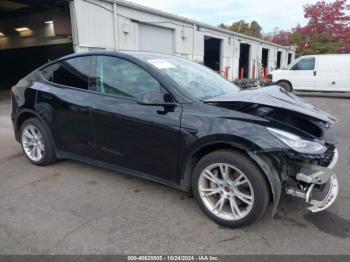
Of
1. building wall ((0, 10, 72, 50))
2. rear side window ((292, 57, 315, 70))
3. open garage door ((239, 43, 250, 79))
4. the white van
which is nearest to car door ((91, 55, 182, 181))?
the white van

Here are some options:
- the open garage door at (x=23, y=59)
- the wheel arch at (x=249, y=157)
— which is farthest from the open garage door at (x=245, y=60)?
the wheel arch at (x=249, y=157)

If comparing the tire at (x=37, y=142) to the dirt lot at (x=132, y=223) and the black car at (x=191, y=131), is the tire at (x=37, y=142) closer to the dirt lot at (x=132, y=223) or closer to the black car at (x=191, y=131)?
the black car at (x=191, y=131)

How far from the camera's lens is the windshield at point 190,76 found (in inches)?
125

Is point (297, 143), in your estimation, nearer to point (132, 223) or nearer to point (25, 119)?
point (132, 223)

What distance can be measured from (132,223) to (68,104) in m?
1.75

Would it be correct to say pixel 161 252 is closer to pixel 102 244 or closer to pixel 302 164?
pixel 102 244

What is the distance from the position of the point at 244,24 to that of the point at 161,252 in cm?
5520

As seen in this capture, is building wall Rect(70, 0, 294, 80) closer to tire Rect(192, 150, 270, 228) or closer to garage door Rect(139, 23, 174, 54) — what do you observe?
garage door Rect(139, 23, 174, 54)

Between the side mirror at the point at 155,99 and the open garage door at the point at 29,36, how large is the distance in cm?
1152

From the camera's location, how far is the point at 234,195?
274 cm

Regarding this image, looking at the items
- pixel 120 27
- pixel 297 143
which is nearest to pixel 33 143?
pixel 297 143

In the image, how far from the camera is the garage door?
1383cm

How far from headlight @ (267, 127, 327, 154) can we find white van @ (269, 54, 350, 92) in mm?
11229

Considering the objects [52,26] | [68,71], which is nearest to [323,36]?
[52,26]
